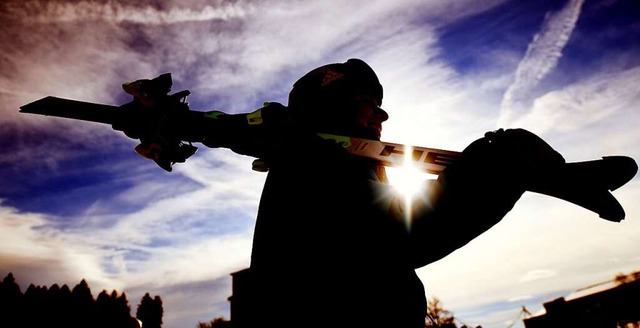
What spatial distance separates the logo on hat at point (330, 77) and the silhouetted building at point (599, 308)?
104ft

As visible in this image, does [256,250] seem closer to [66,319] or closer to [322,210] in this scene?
[322,210]

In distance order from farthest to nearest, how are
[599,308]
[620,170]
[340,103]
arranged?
[599,308]
[340,103]
[620,170]

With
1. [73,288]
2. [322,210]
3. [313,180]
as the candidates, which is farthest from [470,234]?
[73,288]

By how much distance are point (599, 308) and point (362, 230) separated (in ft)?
110

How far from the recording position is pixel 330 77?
2564 mm

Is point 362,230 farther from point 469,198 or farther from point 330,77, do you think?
point 330,77

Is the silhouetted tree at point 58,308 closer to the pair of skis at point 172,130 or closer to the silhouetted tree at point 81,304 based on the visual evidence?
the silhouetted tree at point 81,304

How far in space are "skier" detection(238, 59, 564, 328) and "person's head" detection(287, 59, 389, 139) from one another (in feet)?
1.87

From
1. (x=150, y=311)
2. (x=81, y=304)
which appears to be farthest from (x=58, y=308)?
(x=150, y=311)

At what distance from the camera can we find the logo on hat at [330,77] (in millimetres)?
2523

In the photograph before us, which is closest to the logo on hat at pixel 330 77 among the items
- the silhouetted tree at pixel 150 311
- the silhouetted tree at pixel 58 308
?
the silhouetted tree at pixel 58 308

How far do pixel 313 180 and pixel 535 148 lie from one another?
115 centimetres

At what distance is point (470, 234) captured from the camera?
1.44 meters

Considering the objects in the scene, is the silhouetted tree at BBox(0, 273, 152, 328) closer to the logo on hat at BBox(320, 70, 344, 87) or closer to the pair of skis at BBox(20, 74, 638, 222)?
the pair of skis at BBox(20, 74, 638, 222)
